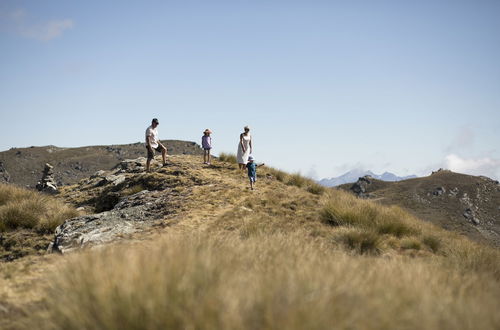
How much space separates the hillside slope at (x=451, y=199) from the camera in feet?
215

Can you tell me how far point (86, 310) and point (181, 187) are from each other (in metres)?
9.48

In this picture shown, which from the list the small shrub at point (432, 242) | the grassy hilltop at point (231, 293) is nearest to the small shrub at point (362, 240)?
the small shrub at point (432, 242)

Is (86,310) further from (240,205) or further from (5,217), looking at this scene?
(5,217)

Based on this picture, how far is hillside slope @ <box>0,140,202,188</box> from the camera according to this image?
348 ft

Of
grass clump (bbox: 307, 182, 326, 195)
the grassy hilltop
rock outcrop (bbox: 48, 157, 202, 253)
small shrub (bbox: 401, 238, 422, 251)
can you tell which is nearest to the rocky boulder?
rock outcrop (bbox: 48, 157, 202, 253)

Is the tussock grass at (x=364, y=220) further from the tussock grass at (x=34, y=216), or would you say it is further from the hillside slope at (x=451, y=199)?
the hillside slope at (x=451, y=199)

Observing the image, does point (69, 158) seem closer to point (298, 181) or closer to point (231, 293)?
point (298, 181)

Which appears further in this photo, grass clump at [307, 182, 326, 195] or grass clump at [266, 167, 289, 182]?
grass clump at [266, 167, 289, 182]

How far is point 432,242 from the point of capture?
8.73 m

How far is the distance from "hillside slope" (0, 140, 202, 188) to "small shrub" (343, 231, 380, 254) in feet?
345

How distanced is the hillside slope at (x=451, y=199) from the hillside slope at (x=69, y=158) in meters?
67.5

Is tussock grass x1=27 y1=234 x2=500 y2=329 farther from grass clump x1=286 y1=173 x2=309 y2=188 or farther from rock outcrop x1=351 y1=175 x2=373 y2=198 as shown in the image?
rock outcrop x1=351 y1=175 x2=373 y2=198

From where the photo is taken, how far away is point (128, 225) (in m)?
8.26

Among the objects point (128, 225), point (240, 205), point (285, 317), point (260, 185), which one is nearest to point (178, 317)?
point (285, 317)
